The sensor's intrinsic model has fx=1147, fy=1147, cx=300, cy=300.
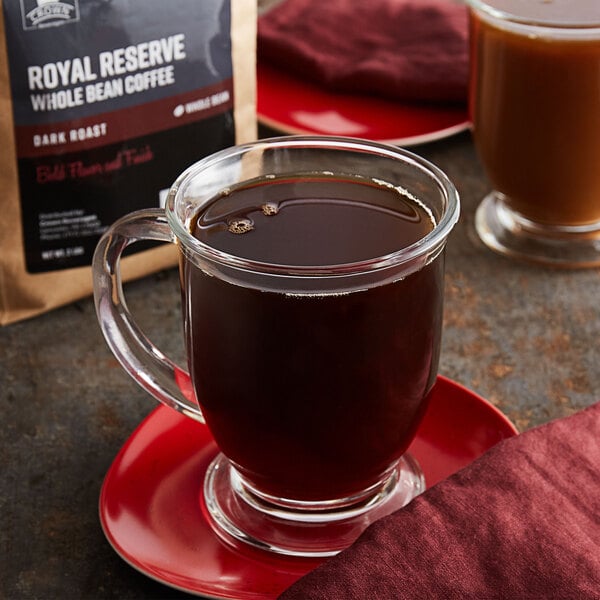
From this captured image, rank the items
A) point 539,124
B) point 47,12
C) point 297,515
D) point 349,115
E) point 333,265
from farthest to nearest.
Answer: point 349,115 → point 539,124 → point 47,12 → point 297,515 → point 333,265


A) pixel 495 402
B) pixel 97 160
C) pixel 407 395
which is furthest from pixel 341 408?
pixel 97 160

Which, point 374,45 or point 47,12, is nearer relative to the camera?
point 47,12

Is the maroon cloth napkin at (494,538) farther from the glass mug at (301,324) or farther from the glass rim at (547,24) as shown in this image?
the glass rim at (547,24)

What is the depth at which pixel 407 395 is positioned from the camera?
0.75 meters

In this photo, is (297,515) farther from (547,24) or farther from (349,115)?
(349,115)

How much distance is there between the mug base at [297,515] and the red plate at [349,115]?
20.8 inches

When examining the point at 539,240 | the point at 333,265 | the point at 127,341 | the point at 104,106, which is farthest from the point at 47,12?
the point at 539,240

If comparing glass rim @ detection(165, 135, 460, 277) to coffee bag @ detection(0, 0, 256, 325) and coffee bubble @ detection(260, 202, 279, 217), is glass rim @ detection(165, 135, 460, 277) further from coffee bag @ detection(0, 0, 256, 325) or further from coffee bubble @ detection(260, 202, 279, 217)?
coffee bag @ detection(0, 0, 256, 325)

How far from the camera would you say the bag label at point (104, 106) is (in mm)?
981

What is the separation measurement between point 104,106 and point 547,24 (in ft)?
1.32

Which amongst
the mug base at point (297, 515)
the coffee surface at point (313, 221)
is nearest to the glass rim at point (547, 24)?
the coffee surface at point (313, 221)

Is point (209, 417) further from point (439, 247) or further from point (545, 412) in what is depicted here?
point (545, 412)

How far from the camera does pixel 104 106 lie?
3.36 ft

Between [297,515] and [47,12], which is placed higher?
[47,12]
